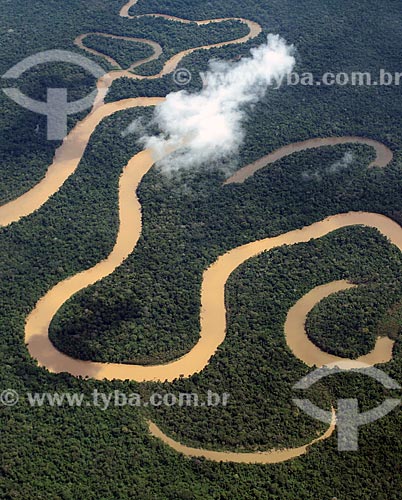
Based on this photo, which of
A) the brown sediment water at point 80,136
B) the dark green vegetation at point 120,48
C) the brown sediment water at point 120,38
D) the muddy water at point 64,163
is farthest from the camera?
the dark green vegetation at point 120,48

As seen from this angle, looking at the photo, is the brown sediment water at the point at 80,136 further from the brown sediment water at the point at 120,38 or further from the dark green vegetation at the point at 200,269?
the dark green vegetation at the point at 200,269

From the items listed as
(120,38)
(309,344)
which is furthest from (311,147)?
(120,38)

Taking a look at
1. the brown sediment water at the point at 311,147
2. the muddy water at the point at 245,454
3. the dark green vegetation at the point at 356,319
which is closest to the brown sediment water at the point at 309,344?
the dark green vegetation at the point at 356,319

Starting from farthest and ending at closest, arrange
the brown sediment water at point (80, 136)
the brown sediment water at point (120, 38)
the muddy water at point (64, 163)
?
the brown sediment water at point (120, 38) < the brown sediment water at point (80, 136) < the muddy water at point (64, 163)

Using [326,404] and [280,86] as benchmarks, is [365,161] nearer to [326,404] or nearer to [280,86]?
[280,86]

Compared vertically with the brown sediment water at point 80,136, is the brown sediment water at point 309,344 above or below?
below

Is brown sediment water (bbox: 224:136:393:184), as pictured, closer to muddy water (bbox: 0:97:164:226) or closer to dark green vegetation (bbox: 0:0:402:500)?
dark green vegetation (bbox: 0:0:402:500)

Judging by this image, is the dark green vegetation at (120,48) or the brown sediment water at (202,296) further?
the dark green vegetation at (120,48)

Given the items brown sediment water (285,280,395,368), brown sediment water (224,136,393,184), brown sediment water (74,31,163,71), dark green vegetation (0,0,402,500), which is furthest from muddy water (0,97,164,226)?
brown sediment water (285,280,395,368)
